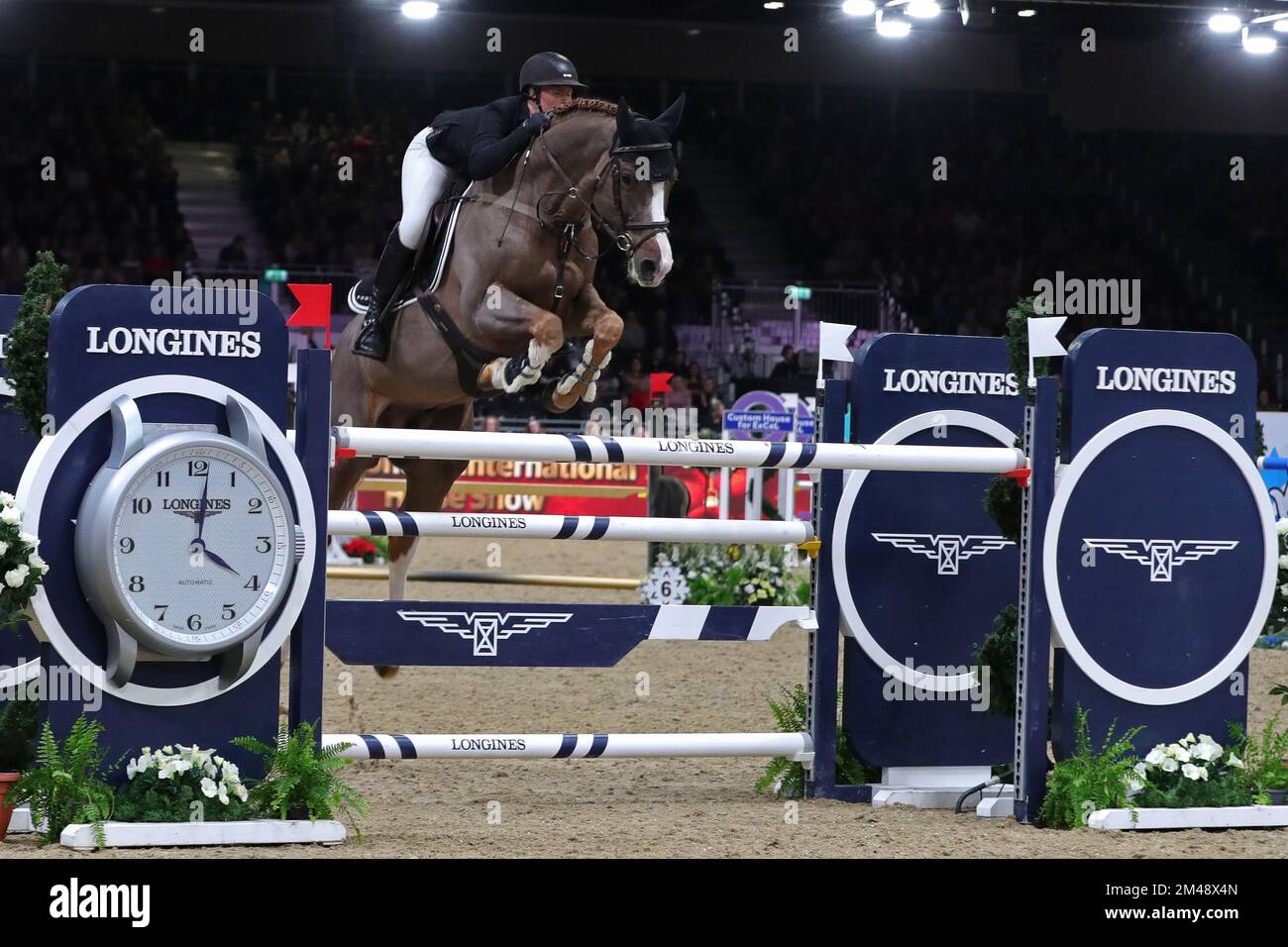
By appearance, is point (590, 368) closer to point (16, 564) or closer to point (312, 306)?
point (312, 306)

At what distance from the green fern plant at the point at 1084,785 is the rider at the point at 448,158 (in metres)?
2.89

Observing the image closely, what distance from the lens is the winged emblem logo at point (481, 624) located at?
3977 millimetres

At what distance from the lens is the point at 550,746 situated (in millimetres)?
3953

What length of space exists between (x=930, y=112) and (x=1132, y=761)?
1796cm

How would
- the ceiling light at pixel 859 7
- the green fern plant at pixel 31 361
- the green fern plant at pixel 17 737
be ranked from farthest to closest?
1. the ceiling light at pixel 859 7
2. the green fern plant at pixel 17 737
3. the green fern plant at pixel 31 361

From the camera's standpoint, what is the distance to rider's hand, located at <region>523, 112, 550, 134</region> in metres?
5.66

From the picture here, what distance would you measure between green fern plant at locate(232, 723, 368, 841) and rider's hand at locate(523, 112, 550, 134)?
273 centimetres

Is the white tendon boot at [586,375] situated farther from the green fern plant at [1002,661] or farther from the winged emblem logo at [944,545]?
the green fern plant at [1002,661]

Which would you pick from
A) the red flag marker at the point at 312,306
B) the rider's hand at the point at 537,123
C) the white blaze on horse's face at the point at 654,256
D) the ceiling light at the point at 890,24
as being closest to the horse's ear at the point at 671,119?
the white blaze on horse's face at the point at 654,256

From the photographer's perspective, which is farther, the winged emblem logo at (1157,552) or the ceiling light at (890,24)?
the ceiling light at (890,24)

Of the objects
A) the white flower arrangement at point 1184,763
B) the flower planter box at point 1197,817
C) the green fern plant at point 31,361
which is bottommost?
the flower planter box at point 1197,817

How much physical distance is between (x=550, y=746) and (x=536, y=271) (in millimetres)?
2246

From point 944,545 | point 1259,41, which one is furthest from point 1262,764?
point 1259,41
